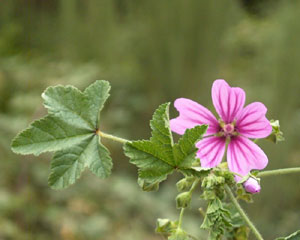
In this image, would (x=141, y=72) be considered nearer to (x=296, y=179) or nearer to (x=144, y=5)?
(x=144, y=5)

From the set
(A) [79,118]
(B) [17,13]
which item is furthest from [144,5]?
(A) [79,118]

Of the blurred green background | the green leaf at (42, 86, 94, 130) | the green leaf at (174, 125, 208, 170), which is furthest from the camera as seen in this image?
the blurred green background

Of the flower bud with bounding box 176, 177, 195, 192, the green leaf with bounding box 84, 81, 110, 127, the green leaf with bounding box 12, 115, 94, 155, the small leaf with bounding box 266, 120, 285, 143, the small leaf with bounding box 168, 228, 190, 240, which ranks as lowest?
the small leaf with bounding box 168, 228, 190, 240

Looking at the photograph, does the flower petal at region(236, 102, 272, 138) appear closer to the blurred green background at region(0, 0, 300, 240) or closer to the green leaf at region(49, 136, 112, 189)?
the green leaf at region(49, 136, 112, 189)

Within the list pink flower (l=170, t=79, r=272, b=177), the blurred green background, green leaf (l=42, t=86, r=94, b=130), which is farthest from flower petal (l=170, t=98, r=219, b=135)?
the blurred green background

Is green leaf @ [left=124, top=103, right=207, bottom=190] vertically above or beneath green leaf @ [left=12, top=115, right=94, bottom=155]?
above

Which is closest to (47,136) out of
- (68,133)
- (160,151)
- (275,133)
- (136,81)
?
(68,133)
